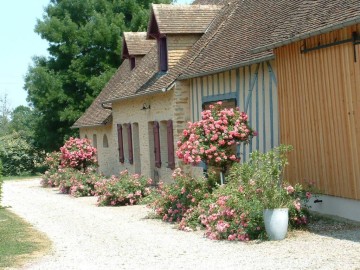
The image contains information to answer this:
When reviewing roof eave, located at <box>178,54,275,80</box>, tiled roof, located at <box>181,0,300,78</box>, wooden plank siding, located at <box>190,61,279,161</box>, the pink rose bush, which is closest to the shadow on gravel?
wooden plank siding, located at <box>190,61,279,161</box>

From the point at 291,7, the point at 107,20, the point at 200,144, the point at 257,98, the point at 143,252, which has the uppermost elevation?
the point at 107,20

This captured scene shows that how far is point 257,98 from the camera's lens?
12.2 metres

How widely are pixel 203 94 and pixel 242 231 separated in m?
6.24

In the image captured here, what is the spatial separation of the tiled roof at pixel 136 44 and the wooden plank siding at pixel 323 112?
38.2ft

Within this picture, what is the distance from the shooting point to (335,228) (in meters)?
8.94

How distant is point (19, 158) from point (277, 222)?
29.0 m

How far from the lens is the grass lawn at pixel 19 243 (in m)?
8.35

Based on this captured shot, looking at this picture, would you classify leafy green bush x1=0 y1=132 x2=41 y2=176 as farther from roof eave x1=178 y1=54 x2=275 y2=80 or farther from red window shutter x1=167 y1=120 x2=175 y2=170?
roof eave x1=178 y1=54 x2=275 y2=80

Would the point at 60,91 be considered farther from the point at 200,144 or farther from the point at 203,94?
the point at 200,144

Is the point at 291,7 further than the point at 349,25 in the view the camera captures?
Yes

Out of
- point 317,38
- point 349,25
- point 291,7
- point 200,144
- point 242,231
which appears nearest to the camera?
point 349,25

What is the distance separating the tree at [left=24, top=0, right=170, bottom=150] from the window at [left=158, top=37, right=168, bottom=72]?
13.4m

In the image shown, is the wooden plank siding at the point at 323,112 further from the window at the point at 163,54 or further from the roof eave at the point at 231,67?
the window at the point at 163,54

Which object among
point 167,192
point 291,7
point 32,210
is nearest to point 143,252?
point 167,192
